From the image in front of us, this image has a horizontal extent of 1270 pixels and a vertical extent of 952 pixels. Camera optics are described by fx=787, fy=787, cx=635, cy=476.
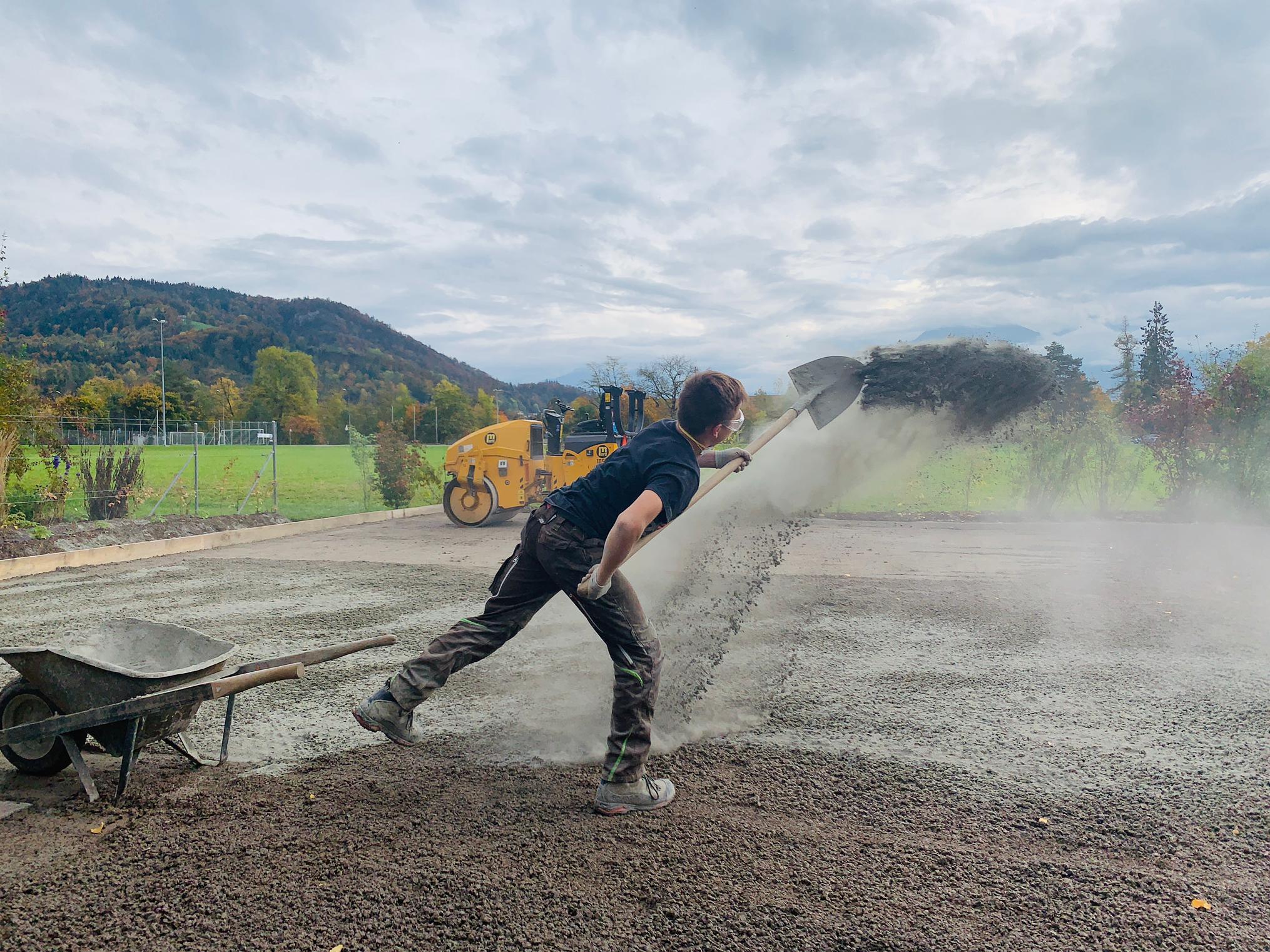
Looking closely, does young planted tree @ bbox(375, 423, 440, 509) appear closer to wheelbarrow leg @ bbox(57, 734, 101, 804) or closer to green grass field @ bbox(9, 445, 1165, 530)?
green grass field @ bbox(9, 445, 1165, 530)

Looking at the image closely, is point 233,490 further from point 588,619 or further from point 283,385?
point 283,385

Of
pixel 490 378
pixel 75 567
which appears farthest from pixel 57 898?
pixel 490 378

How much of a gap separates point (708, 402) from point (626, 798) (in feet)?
5.44

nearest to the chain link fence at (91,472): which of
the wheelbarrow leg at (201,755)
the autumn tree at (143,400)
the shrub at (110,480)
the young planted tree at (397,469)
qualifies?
the shrub at (110,480)

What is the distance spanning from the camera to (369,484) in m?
18.1

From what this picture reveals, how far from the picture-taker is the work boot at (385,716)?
11.3ft

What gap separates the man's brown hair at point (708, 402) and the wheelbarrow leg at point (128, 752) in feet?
8.27

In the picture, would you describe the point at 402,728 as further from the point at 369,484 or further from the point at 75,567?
the point at 369,484

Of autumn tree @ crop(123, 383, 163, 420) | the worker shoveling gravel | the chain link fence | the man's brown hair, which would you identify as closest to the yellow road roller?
the chain link fence

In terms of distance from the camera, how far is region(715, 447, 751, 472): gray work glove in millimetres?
4246

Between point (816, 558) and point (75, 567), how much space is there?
9.12 metres

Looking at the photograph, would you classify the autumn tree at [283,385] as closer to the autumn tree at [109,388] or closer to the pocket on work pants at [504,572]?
the autumn tree at [109,388]

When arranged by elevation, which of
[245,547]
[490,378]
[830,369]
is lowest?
[245,547]

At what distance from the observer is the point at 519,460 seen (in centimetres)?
1391
